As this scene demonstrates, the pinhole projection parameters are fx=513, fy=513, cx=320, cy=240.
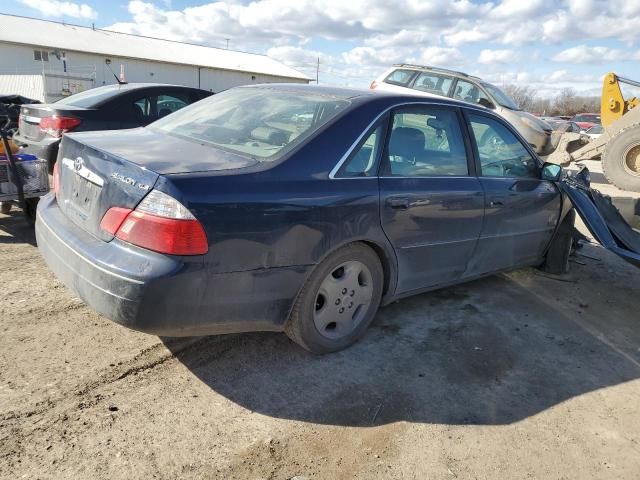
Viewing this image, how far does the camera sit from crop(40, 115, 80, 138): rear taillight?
6.20m

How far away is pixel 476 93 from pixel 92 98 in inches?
298

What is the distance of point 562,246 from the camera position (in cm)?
495

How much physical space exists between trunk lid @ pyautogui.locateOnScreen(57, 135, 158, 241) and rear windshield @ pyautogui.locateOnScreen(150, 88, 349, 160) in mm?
598

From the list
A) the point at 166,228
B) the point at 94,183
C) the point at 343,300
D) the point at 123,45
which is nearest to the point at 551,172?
the point at 343,300

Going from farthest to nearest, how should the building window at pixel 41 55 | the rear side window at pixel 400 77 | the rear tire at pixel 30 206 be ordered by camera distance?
the building window at pixel 41 55 → the rear side window at pixel 400 77 → the rear tire at pixel 30 206

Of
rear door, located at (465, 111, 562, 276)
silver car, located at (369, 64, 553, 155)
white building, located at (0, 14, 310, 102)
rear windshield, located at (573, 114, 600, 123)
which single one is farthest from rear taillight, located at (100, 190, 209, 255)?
white building, located at (0, 14, 310, 102)

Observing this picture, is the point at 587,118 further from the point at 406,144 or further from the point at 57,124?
the point at 406,144

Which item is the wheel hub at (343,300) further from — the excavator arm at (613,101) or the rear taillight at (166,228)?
the excavator arm at (613,101)

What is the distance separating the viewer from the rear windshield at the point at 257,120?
2.95 metres

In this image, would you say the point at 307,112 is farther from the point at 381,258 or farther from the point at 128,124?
the point at 128,124

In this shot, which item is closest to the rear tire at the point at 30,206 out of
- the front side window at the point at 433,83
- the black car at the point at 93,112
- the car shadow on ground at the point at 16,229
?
the car shadow on ground at the point at 16,229

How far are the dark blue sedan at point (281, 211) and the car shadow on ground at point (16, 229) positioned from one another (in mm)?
1931

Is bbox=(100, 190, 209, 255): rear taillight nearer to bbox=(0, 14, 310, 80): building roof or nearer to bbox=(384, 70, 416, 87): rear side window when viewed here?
bbox=(384, 70, 416, 87): rear side window

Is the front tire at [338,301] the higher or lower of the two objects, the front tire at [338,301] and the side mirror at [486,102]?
the lower
